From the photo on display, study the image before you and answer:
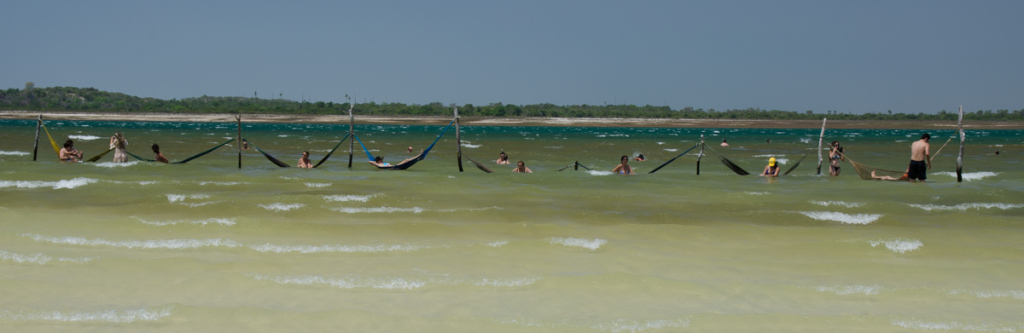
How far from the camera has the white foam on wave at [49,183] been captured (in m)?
14.6

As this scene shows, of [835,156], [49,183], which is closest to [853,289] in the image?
[835,156]

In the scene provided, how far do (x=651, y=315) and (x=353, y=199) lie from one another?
8497 mm

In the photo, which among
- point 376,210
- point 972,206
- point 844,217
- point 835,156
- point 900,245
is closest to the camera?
point 900,245

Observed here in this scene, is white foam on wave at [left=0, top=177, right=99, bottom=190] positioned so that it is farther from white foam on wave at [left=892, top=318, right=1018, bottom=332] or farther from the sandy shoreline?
the sandy shoreline

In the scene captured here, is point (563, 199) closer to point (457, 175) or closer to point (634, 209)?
point (634, 209)

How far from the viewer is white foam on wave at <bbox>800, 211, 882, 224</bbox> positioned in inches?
452

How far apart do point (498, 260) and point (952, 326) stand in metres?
4.32

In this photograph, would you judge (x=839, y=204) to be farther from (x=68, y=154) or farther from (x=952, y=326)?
(x=68, y=154)

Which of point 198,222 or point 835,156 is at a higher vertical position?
point 835,156

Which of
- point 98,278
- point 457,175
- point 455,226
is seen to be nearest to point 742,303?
point 455,226

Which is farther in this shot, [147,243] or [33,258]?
[147,243]

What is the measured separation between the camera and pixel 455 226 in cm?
1030

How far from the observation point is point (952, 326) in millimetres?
5824

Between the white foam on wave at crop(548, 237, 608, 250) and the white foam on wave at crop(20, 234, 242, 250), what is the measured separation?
3.90 metres
